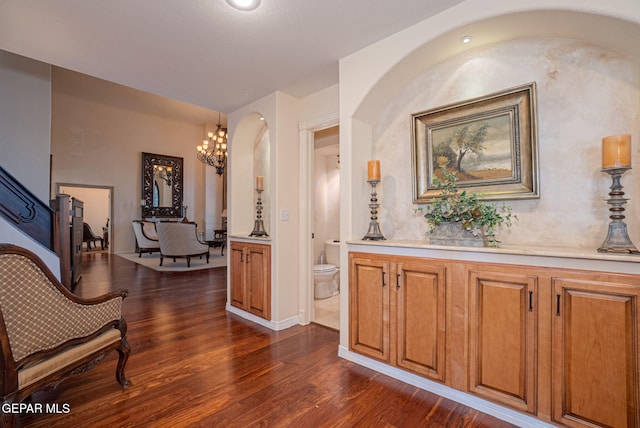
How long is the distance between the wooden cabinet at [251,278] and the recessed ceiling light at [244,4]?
86.1 inches

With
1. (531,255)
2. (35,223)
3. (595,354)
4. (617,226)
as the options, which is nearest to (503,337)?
(595,354)

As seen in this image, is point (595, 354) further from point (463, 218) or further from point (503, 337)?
point (463, 218)

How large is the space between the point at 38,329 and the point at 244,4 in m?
2.20

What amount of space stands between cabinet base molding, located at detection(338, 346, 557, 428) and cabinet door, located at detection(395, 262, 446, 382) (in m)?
0.07

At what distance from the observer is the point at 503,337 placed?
1.70 metres

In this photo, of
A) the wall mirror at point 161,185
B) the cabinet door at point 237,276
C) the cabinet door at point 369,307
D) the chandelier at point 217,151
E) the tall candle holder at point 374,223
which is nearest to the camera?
the cabinet door at point 369,307

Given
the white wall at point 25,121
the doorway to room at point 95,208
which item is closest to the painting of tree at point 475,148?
the white wall at point 25,121

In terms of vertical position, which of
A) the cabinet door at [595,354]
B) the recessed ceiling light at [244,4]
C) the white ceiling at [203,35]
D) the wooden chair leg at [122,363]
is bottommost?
the wooden chair leg at [122,363]

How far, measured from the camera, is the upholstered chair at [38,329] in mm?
1330

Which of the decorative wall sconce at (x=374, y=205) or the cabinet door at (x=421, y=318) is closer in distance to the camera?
the cabinet door at (x=421, y=318)

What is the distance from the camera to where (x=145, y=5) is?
188 cm

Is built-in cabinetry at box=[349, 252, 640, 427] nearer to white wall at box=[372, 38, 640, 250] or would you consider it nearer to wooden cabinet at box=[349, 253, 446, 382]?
wooden cabinet at box=[349, 253, 446, 382]

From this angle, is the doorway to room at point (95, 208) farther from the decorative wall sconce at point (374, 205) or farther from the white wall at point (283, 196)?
the decorative wall sconce at point (374, 205)

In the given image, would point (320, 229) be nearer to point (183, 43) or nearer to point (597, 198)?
point (183, 43)
